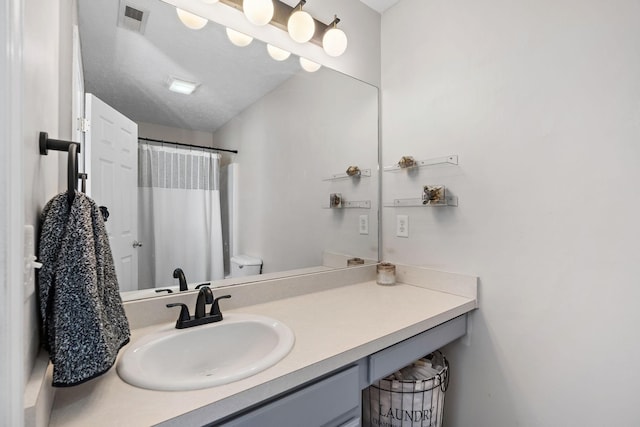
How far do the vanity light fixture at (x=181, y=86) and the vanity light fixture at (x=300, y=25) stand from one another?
558 mm

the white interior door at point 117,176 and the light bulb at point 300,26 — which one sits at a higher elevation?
the light bulb at point 300,26

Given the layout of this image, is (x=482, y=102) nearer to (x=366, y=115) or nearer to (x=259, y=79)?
(x=366, y=115)

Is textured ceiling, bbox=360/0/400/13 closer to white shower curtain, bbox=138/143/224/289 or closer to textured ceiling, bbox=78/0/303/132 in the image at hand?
textured ceiling, bbox=78/0/303/132

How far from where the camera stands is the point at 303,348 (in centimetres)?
87

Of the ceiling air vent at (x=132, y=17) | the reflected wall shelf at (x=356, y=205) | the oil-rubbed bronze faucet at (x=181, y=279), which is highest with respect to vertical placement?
Answer: the ceiling air vent at (x=132, y=17)

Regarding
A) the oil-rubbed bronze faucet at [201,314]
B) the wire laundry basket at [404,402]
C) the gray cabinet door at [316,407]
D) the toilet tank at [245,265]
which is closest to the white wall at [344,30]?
the toilet tank at [245,265]

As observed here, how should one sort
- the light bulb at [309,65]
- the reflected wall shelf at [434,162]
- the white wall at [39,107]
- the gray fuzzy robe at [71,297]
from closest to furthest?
the white wall at [39,107], the gray fuzzy robe at [71,297], the reflected wall shelf at [434,162], the light bulb at [309,65]

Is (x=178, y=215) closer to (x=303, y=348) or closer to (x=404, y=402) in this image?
(x=303, y=348)

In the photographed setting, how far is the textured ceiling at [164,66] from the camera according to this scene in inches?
41.3

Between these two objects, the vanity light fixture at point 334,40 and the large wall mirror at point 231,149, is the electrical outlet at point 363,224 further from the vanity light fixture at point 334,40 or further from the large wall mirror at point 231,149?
the vanity light fixture at point 334,40

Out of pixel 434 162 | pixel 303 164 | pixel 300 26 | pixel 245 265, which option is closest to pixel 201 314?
pixel 245 265

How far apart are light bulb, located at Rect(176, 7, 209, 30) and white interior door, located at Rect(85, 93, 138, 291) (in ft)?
1.49

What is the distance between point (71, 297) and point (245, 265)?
2.54ft

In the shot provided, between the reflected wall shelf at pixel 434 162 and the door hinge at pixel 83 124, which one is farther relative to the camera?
the reflected wall shelf at pixel 434 162
